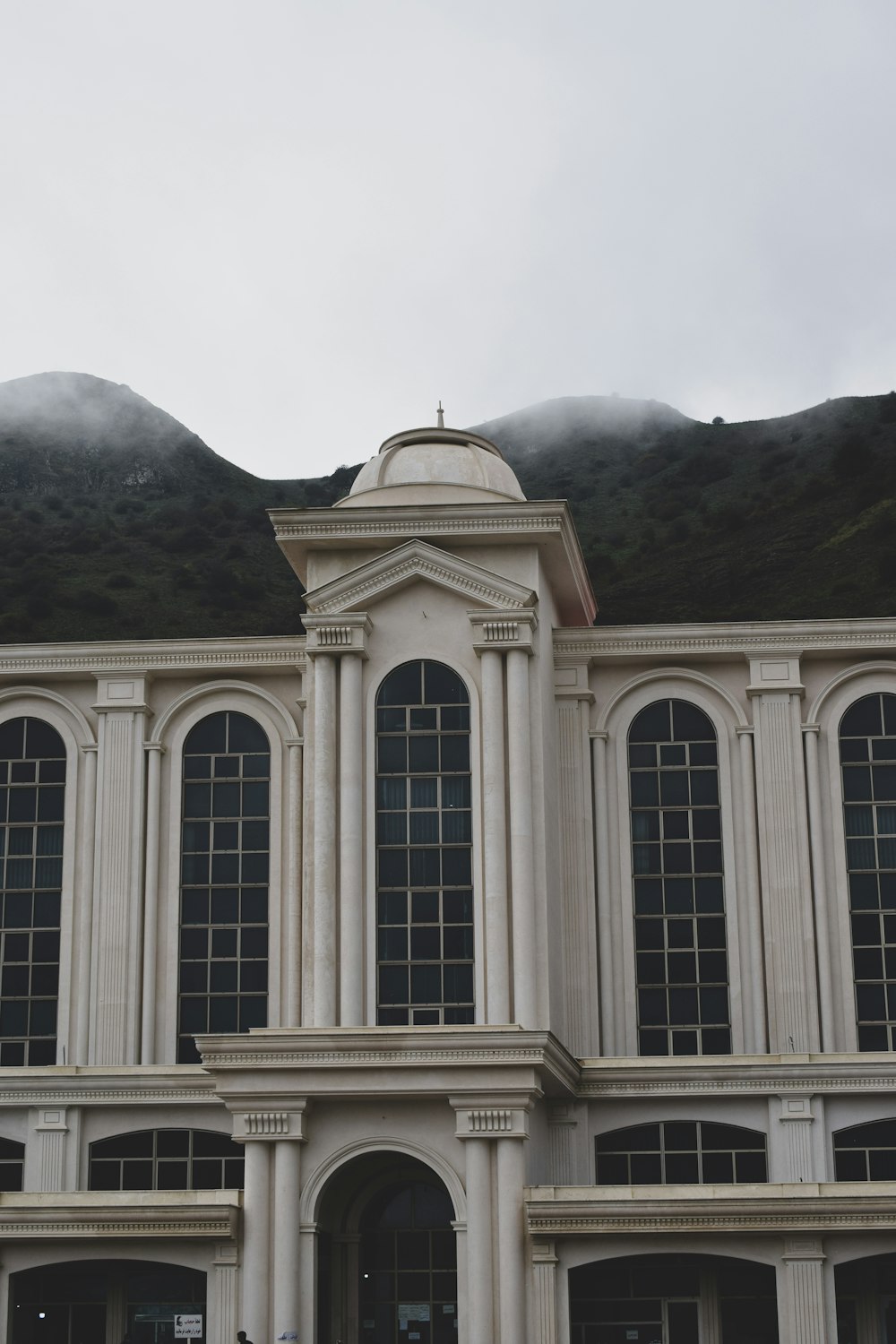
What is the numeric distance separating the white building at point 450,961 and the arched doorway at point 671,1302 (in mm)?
62

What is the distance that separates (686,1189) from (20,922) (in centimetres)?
1682

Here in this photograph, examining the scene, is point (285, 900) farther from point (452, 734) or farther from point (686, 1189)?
point (686, 1189)

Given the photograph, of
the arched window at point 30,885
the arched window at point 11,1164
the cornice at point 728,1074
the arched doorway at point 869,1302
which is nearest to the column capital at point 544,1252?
A: the arched doorway at point 869,1302

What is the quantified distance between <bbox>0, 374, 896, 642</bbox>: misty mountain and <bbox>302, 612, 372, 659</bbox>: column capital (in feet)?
115

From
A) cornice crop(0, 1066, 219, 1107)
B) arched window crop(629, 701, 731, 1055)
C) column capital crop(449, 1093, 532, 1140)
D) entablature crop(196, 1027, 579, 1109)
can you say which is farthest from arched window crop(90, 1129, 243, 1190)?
arched window crop(629, 701, 731, 1055)

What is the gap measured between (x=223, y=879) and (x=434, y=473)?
A: 9.63 metres

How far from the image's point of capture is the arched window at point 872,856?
1515 inches

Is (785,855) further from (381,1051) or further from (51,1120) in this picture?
(51,1120)

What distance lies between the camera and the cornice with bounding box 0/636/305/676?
133 ft

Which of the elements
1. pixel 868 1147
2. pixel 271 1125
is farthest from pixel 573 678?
pixel 271 1125

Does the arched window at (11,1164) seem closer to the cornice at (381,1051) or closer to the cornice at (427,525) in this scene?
the cornice at (381,1051)

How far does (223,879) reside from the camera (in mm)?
39781

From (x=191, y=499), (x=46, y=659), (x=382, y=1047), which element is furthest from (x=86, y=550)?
(x=382, y=1047)

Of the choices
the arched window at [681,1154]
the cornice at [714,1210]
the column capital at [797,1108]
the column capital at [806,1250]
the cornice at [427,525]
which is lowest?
the column capital at [806,1250]
